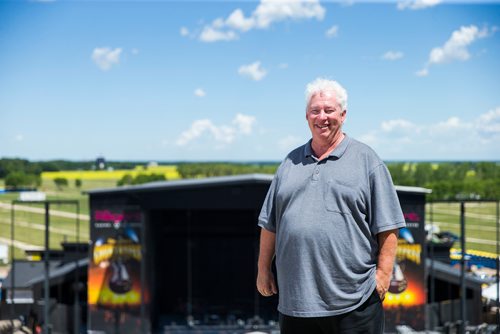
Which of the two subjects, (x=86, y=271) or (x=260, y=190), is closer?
(x=260, y=190)

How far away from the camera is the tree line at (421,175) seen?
2010 inches

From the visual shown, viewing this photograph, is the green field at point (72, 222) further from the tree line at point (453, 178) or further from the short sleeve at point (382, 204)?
the short sleeve at point (382, 204)

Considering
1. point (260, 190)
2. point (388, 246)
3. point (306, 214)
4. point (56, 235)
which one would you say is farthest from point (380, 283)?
point (56, 235)

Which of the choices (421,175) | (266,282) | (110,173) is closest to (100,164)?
(110,173)

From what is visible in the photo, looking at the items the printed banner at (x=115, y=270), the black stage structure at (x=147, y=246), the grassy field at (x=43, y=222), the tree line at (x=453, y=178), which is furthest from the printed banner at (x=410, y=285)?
the tree line at (x=453, y=178)

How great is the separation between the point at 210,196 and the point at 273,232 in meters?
11.6

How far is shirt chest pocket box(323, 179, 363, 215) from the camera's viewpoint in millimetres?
1812

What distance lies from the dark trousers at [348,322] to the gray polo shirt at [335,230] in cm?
2

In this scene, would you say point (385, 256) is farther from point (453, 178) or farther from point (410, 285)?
point (453, 178)

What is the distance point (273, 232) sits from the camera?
6.52 ft

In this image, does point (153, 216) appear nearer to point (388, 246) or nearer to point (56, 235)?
point (388, 246)

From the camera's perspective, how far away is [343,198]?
182 cm

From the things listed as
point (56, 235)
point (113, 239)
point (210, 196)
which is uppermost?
point (210, 196)

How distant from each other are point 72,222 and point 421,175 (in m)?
32.4
